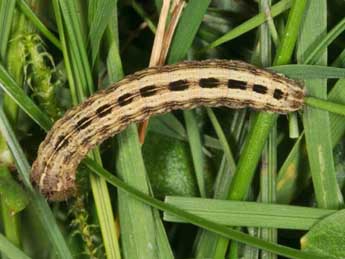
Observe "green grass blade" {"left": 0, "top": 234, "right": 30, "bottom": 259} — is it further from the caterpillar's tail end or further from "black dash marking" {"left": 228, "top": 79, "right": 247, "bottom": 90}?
"black dash marking" {"left": 228, "top": 79, "right": 247, "bottom": 90}

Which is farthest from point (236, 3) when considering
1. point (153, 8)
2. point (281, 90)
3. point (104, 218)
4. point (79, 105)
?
point (104, 218)

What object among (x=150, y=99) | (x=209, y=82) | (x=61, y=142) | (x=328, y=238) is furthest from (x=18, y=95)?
(x=328, y=238)

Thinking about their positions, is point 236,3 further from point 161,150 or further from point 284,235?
point 284,235

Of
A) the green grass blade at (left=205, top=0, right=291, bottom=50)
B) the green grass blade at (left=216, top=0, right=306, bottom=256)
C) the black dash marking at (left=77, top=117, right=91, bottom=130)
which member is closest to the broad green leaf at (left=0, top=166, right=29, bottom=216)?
the black dash marking at (left=77, top=117, right=91, bottom=130)

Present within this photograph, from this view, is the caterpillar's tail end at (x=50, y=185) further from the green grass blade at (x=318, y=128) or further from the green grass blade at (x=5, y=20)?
the green grass blade at (x=318, y=128)

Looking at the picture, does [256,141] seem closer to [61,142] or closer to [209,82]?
[209,82]

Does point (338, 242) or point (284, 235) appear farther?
point (284, 235)

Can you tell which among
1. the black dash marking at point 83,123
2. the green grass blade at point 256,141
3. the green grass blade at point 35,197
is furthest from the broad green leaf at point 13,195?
the green grass blade at point 256,141
